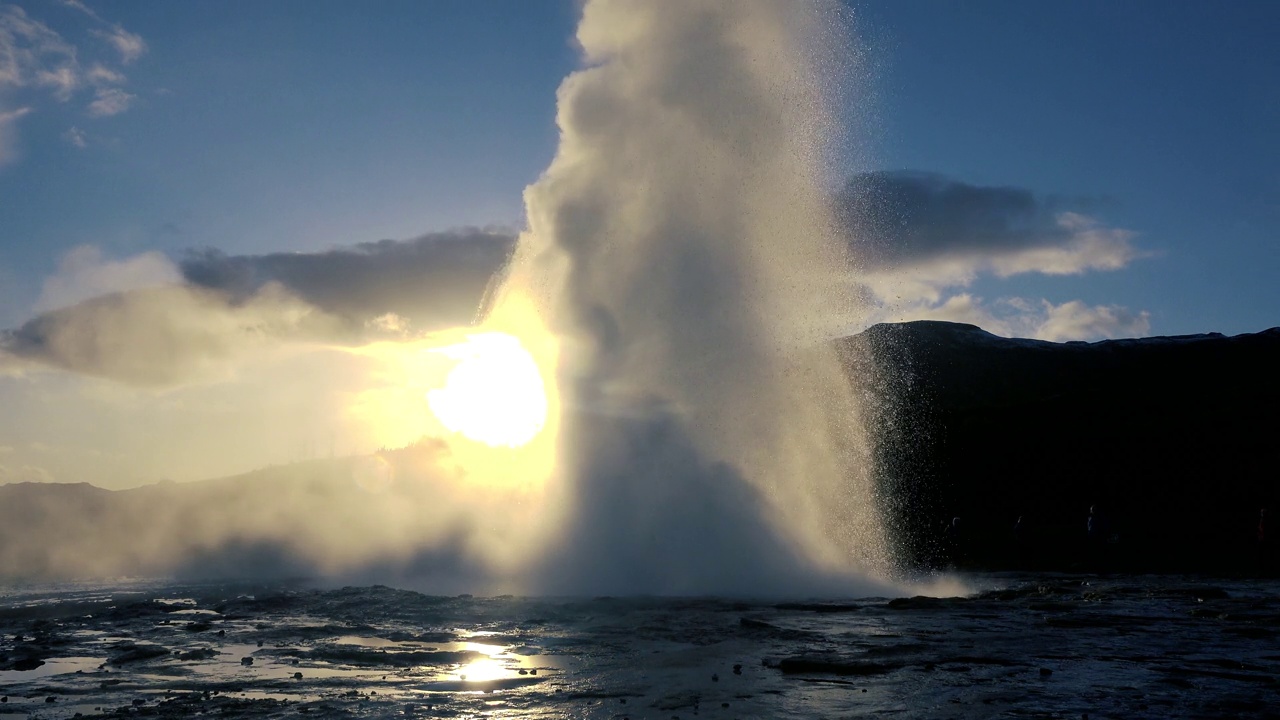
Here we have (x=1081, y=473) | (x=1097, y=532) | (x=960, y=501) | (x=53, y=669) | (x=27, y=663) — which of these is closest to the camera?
(x=53, y=669)

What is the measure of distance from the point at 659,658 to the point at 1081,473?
239 ft

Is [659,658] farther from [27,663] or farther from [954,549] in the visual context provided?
[954,549]

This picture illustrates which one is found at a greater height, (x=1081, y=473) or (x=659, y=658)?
(x=1081, y=473)

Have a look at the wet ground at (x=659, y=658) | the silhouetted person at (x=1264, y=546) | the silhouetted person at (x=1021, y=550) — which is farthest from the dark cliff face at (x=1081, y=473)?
the wet ground at (x=659, y=658)

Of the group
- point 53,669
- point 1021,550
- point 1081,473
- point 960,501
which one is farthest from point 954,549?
point 1081,473

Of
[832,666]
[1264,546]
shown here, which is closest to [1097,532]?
[1264,546]

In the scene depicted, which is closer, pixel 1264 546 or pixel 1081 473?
pixel 1264 546

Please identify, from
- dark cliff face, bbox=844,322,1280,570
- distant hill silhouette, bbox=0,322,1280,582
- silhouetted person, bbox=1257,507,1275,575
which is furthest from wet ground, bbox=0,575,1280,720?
dark cliff face, bbox=844,322,1280,570

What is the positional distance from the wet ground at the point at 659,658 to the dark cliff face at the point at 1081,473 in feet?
61.7

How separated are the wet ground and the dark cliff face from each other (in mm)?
18804

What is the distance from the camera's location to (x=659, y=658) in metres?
14.4

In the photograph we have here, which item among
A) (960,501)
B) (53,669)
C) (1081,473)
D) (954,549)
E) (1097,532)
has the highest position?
(1081,473)

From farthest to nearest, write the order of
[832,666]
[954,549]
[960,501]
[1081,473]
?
[1081,473] < [960,501] < [954,549] < [832,666]

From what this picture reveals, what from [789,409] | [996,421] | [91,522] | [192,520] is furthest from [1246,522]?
[91,522]
